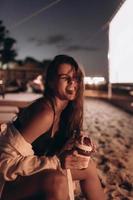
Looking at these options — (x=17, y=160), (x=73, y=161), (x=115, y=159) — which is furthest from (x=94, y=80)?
(x=17, y=160)

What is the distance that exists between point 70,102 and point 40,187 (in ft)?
1.88

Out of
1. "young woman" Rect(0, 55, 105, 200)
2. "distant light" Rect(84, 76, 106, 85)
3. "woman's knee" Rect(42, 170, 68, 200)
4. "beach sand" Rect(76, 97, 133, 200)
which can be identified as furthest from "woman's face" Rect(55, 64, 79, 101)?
"distant light" Rect(84, 76, 106, 85)

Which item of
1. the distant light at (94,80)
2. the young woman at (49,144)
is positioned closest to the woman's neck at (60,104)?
the young woman at (49,144)

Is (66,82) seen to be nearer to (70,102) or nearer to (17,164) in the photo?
(70,102)

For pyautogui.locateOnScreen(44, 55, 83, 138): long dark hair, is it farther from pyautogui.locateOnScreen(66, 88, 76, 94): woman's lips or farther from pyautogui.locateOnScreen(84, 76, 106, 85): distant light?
pyautogui.locateOnScreen(84, 76, 106, 85): distant light

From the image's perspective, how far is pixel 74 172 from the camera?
79.4 inches

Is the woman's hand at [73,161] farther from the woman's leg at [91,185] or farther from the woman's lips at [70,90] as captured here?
the woman's lips at [70,90]

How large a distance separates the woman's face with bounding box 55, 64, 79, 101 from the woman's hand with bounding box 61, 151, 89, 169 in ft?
1.15

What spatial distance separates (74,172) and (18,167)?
429mm

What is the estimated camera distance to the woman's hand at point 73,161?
1773 millimetres

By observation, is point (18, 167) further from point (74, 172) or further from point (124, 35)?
point (124, 35)

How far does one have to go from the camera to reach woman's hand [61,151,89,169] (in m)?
1.77

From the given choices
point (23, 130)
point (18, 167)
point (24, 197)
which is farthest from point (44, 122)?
point (24, 197)

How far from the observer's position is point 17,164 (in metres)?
1.70
